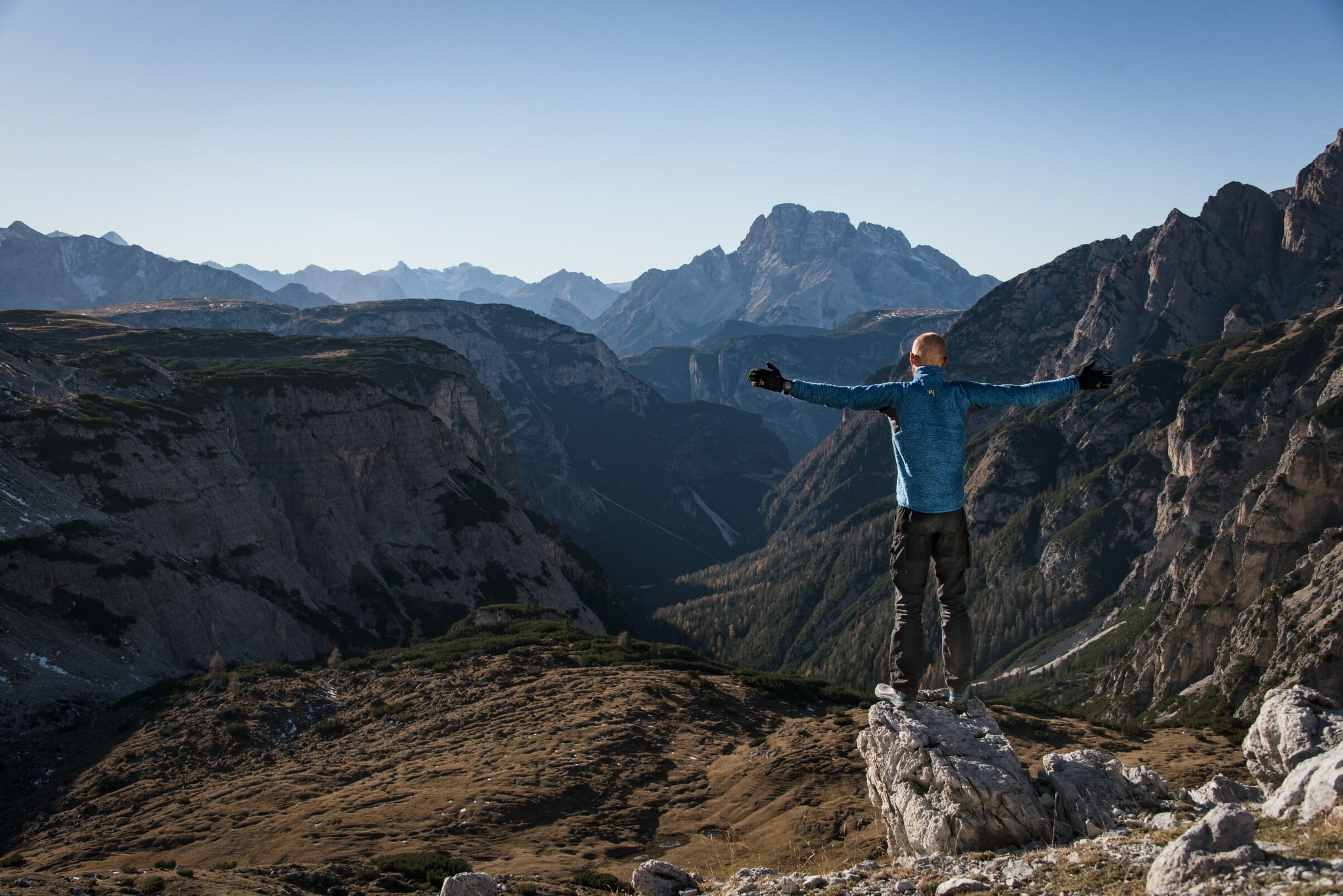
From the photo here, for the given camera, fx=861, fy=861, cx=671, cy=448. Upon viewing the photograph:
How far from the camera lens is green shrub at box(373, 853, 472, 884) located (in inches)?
791

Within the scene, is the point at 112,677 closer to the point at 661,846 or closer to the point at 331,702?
the point at 331,702

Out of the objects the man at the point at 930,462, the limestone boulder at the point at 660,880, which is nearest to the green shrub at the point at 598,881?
the limestone boulder at the point at 660,880

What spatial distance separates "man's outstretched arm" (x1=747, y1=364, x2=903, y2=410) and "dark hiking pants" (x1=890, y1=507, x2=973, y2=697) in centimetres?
184

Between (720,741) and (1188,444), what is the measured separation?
163 m

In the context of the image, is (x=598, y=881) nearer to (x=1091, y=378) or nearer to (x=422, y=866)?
(x=422, y=866)

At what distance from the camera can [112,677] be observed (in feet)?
176

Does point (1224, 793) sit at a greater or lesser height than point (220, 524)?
greater

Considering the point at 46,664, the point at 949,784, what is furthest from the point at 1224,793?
the point at 46,664

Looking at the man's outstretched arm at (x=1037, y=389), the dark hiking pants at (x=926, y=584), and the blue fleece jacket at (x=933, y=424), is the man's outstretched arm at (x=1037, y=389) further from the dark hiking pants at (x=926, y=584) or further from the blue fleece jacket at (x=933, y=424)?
the dark hiking pants at (x=926, y=584)

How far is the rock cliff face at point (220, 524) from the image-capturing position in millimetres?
56969

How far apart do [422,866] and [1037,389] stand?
1756 centimetres

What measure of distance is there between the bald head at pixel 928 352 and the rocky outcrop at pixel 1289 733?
8.18 m

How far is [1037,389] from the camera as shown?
13906 mm

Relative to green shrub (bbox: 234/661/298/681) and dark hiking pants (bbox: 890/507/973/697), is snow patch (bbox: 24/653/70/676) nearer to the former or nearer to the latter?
green shrub (bbox: 234/661/298/681)
